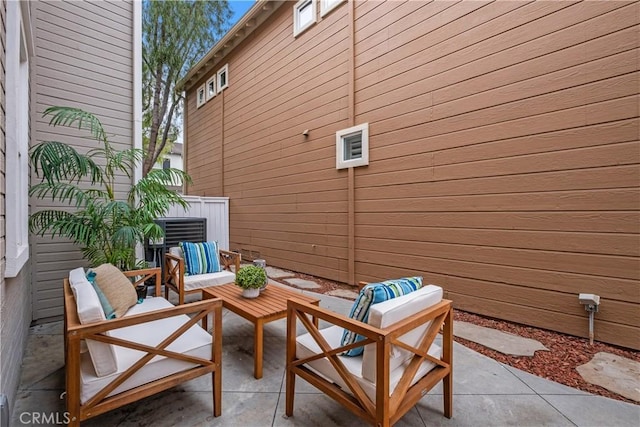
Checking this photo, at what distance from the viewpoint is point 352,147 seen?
4941 millimetres

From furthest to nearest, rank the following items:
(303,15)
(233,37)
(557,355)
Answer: (233,37)
(303,15)
(557,355)

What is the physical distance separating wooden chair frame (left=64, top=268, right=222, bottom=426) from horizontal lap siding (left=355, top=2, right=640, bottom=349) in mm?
2945

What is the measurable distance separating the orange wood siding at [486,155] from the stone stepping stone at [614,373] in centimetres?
28

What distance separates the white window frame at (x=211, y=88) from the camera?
8586mm

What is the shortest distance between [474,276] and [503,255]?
0.41m

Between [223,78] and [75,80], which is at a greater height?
[223,78]

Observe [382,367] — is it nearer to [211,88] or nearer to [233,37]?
[233,37]

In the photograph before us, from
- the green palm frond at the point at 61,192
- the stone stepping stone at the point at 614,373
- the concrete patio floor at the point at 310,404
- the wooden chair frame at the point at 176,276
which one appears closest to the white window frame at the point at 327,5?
the wooden chair frame at the point at 176,276

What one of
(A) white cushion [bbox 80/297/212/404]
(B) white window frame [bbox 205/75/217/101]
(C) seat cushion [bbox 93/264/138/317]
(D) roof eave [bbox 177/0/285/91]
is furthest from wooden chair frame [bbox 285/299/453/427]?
(B) white window frame [bbox 205/75/217/101]

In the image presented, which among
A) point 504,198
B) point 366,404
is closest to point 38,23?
point 366,404

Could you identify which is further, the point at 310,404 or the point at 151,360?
the point at 310,404

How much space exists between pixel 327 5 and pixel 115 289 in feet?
18.1

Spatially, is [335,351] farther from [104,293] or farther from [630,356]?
[630,356]

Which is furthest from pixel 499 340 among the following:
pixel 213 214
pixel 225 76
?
pixel 225 76
